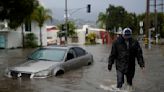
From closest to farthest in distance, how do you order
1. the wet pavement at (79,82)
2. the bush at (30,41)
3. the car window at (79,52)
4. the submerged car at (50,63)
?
the wet pavement at (79,82)
the submerged car at (50,63)
the car window at (79,52)
the bush at (30,41)

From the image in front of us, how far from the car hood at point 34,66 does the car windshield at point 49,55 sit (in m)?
0.65

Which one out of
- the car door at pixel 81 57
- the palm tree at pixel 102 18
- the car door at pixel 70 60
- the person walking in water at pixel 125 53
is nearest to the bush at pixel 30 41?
the car door at pixel 81 57

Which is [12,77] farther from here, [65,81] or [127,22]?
[127,22]

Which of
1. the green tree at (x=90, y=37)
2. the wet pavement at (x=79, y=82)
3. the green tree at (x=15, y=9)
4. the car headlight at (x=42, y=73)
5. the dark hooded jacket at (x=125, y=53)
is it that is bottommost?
the green tree at (x=90, y=37)

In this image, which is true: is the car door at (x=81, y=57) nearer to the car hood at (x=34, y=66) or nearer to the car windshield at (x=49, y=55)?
the car windshield at (x=49, y=55)

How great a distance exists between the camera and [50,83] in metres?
14.9

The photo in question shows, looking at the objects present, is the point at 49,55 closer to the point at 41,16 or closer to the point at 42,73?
the point at 42,73

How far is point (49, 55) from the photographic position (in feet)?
58.6

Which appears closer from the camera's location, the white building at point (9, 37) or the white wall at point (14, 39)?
the white building at point (9, 37)

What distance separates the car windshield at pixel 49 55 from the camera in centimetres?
A: 1756

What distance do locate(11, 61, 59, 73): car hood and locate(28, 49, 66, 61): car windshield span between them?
25.8 inches

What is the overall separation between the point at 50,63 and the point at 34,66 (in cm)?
71

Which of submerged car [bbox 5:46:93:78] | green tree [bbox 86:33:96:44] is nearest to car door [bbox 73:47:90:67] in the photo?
submerged car [bbox 5:46:93:78]

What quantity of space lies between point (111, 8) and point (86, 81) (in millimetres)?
89787
